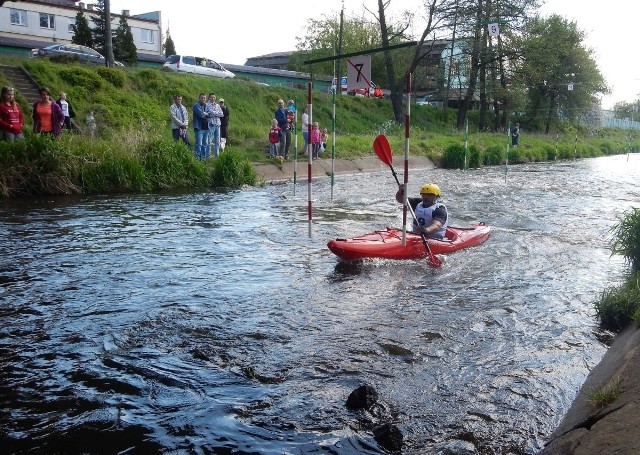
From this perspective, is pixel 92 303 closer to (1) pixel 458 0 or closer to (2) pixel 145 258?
(2) pixel 145 258

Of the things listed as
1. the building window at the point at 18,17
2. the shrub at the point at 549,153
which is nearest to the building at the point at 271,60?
the building window at the point at 18,17

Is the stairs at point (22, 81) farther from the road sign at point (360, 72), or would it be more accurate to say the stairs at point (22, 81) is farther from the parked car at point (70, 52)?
the road sign at point (360, 72)

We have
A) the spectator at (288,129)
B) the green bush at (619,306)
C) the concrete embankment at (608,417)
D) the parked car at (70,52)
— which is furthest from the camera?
the parked car at (70,52)

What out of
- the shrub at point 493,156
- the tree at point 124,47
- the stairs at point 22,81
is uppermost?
the tree at point 124,47

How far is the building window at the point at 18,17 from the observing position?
45.8 meters

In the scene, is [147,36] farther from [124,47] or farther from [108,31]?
[108,31]

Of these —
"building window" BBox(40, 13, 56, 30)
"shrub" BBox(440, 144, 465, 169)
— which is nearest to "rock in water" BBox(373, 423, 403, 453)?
"shrub" BBox(440, 144, 465, 169)

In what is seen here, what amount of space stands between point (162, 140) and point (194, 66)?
63.9 feet

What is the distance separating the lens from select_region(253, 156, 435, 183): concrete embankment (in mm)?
17359

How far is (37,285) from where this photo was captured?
21.1 ft

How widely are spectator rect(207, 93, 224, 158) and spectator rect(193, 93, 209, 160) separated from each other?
7.7 inches

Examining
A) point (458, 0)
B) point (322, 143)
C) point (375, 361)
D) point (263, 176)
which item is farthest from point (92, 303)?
point (458, 0)

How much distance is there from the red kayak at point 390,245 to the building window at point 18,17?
46672 mm

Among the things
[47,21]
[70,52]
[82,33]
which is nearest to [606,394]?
[70,52]
